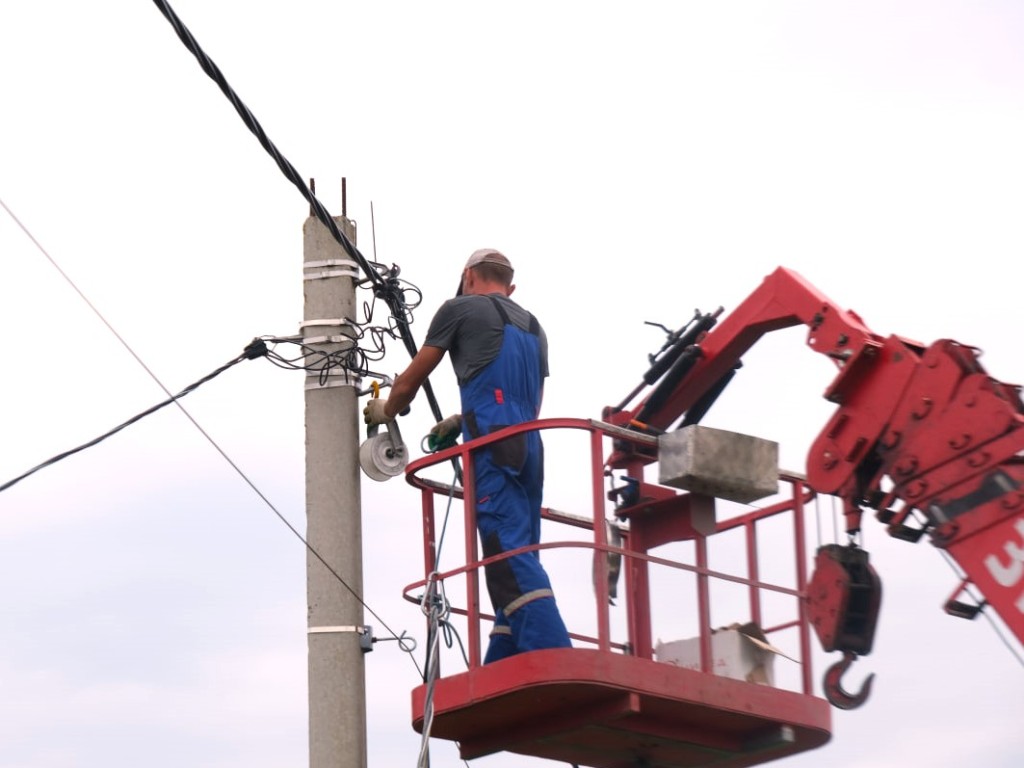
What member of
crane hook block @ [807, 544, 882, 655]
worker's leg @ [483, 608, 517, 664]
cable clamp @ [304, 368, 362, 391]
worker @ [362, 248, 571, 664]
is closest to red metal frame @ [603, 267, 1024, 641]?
crane hook block @ [807, 544, 882, 655]

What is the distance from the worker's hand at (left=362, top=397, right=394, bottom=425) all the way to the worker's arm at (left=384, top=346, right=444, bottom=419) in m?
0.15

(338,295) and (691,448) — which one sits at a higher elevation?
(338,295)

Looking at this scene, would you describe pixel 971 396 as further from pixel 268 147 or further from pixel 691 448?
pixel 268 147

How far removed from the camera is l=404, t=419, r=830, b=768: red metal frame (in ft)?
37.9

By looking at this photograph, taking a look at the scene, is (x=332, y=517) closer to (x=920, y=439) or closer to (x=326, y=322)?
(x=326, y=322)

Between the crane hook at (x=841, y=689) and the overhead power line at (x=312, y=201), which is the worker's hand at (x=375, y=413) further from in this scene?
the crane hook at (x=841, y=689)

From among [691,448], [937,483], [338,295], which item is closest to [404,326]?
[338,295]

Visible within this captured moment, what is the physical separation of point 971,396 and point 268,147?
453 cm

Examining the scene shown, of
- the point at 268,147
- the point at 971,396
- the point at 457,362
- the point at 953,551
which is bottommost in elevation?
the point at 953,551

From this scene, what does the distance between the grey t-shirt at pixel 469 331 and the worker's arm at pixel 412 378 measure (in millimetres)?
63

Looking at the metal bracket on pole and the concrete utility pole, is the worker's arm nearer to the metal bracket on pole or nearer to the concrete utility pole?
the concrete utility pole

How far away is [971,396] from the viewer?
1094cm

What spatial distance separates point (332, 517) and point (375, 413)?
2.38 ft

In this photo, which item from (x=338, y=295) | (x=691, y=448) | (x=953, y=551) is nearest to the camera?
(x=953, y=551)
